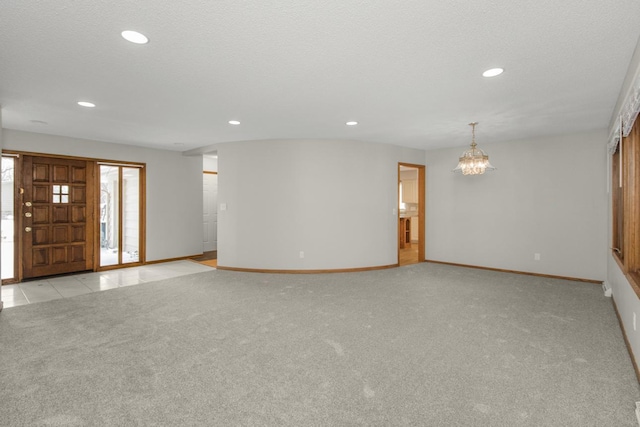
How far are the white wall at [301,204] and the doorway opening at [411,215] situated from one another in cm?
122

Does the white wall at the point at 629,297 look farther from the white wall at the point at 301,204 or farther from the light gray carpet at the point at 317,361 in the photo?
the white wall at the point at 301,204

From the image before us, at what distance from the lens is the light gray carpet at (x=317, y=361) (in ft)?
6.40

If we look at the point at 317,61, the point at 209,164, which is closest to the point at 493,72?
the point at 317,61

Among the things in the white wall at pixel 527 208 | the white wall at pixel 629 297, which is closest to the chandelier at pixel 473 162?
the white wall at pixel 527 208

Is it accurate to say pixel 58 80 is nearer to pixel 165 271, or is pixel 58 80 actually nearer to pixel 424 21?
pixel 424 21

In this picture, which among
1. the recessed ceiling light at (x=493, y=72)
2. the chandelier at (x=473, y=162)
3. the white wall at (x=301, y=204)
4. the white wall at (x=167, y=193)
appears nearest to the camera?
the recessed ceiling light at (x=493, y=72)

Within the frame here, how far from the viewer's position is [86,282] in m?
5.23

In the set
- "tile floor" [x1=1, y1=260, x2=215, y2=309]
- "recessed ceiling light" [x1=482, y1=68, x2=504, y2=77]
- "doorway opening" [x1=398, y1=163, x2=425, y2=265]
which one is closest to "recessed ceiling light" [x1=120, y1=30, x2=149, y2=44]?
"recessed ceiling light" [x1=482, y1=68, x2=504, y2=77]

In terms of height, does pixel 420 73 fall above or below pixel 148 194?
above

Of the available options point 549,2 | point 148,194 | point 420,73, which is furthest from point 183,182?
point 549,2

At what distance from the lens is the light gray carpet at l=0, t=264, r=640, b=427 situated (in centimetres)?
195

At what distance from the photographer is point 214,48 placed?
8.07 ft

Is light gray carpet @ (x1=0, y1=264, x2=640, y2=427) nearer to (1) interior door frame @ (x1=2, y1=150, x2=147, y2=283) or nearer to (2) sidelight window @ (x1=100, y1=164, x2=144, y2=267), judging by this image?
(1) interior door frame @ (x1=2, y1=150, x2=147, y2=283)

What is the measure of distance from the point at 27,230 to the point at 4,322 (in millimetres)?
2549
